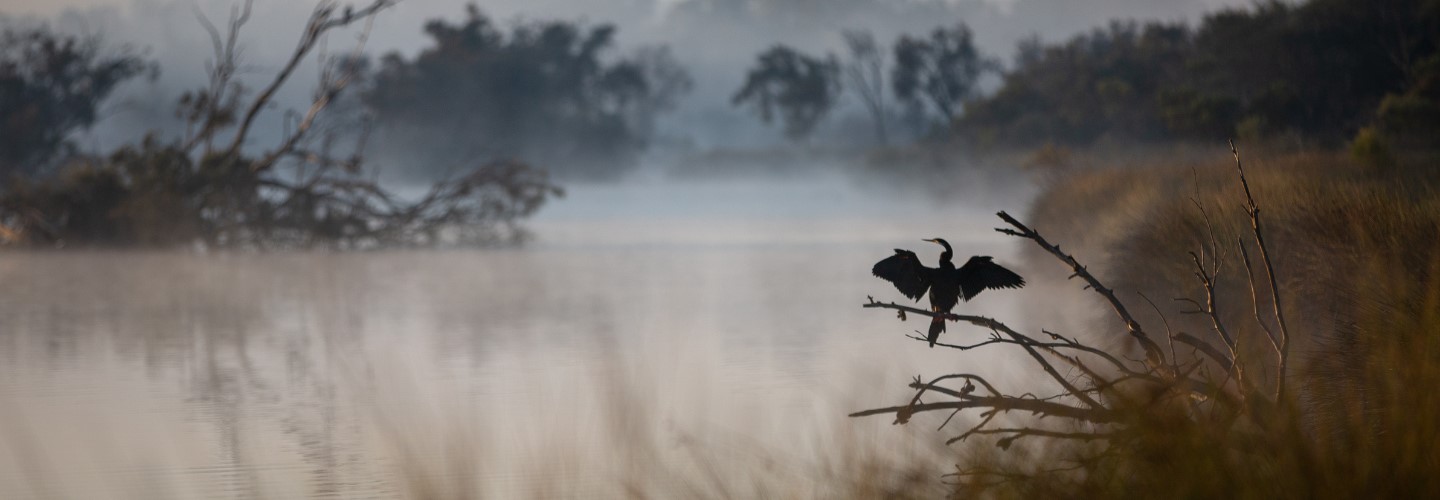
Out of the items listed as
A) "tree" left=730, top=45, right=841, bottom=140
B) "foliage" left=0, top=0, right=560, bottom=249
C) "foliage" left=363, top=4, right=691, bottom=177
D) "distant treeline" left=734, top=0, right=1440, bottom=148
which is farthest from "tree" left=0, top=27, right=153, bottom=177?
"tree" left=730, top=45, right=841, bottom=140

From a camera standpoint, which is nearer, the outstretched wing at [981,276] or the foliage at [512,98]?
the outstretched wing at [981,276]

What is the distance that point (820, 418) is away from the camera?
5.12 metres

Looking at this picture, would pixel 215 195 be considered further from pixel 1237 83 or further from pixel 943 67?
pixel 943 67

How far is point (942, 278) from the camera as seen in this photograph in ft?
8.62

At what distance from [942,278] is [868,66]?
1529 inches

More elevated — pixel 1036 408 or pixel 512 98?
pixel 512 98

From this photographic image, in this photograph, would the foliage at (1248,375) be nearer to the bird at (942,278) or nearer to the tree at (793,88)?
the bird at (942,278)

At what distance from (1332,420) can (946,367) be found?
9.79 ft

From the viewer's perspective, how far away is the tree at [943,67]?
125 feet

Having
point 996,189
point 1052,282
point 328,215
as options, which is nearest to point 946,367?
point 1052,282

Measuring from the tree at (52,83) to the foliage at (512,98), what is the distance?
807 centimetres

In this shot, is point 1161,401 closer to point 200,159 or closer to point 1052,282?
point 1052,282

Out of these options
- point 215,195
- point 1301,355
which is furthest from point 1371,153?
point 215,195

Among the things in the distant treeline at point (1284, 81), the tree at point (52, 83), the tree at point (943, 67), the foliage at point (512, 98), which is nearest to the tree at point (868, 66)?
the tree at point (943, 67)
